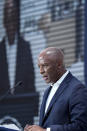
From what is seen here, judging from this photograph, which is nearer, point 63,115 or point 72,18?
point 63,115

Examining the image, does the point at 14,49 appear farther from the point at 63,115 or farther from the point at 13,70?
the point at 63,115

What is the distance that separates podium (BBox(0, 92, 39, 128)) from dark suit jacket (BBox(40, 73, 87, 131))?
597 cm

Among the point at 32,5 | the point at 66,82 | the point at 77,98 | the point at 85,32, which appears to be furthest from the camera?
the point at 32,5

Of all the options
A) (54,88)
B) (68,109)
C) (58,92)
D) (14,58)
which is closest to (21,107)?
(14,58)

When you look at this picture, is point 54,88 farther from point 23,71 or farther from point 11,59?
point 11,59

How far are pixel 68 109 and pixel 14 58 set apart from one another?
22.8ft

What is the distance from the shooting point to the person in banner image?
10.0 meters

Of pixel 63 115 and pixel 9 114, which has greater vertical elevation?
pixel 63 115

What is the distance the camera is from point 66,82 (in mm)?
3803

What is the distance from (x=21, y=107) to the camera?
10.1 meters

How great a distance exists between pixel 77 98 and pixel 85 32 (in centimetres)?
541

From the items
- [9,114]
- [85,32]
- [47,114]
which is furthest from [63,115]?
[9,114]

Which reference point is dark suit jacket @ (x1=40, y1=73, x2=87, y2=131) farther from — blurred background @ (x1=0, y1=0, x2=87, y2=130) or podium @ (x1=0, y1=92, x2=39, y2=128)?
podium @ (x1=0, y1=92, x2=39, y2=128)

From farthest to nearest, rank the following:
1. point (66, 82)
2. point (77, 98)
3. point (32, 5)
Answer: point (32, 5) → point (66, 82) → point (77, 98)
